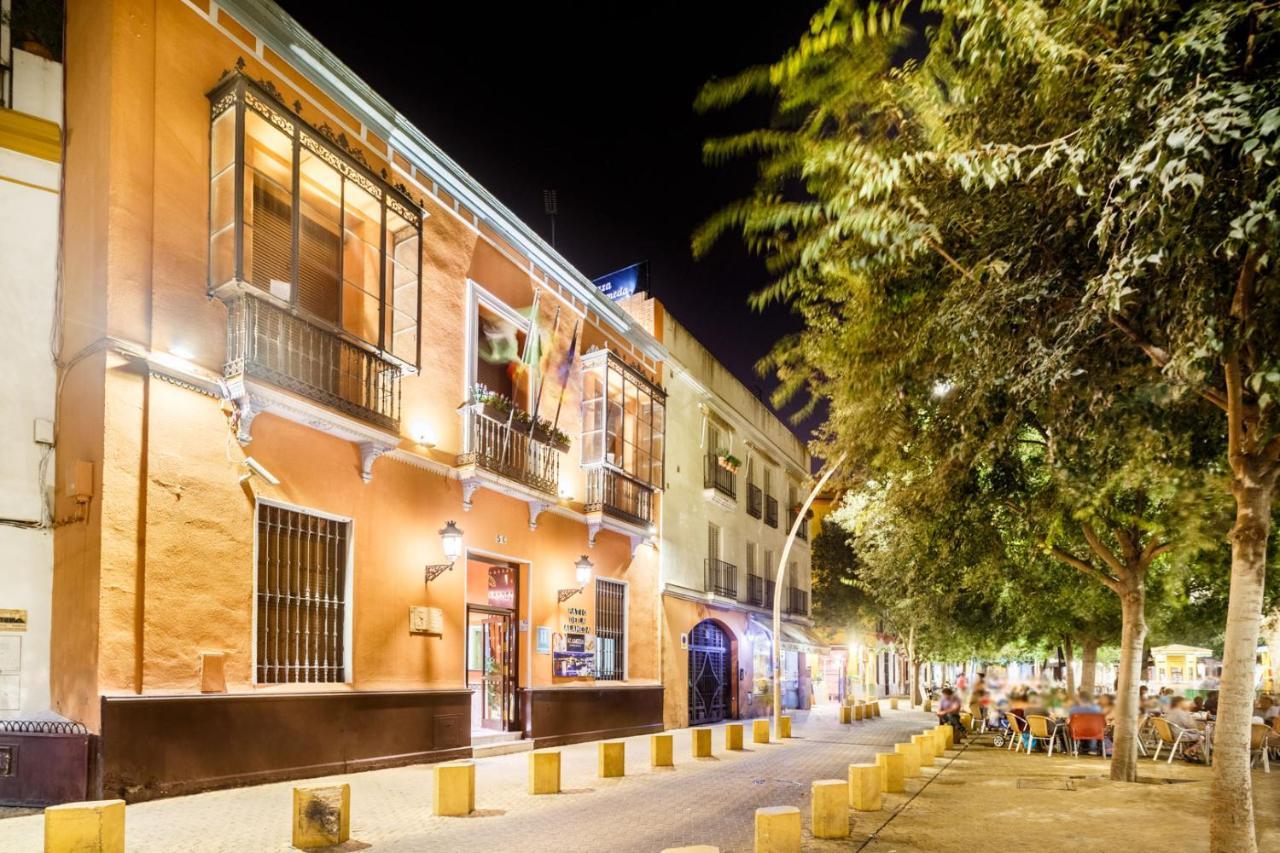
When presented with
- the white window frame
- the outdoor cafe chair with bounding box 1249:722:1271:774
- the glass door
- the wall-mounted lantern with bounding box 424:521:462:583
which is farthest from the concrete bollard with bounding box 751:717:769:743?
the white window frame

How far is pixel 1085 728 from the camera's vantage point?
19594 mm

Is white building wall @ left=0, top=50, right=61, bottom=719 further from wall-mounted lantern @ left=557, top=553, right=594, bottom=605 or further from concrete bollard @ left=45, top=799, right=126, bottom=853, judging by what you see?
wall-mounted lantern @ left=557, top=553, right=594, bottom=605

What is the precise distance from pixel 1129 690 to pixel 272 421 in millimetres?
13303

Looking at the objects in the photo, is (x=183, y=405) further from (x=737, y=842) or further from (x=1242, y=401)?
(x=1242, y=401)

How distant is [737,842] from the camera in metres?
8.83

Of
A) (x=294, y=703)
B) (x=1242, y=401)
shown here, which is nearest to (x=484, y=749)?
(x=294, y=703)

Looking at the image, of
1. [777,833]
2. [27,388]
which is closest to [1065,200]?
[777,833]

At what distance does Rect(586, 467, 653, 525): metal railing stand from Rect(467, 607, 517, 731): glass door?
314 centimetres

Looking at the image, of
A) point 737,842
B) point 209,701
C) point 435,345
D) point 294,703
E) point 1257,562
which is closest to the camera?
point 1257,562

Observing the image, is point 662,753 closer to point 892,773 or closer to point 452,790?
point 892,773

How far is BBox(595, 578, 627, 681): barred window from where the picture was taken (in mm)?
20188

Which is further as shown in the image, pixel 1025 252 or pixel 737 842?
pixel 737 842

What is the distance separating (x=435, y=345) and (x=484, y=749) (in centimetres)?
672

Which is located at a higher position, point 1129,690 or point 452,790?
point 1129,690
